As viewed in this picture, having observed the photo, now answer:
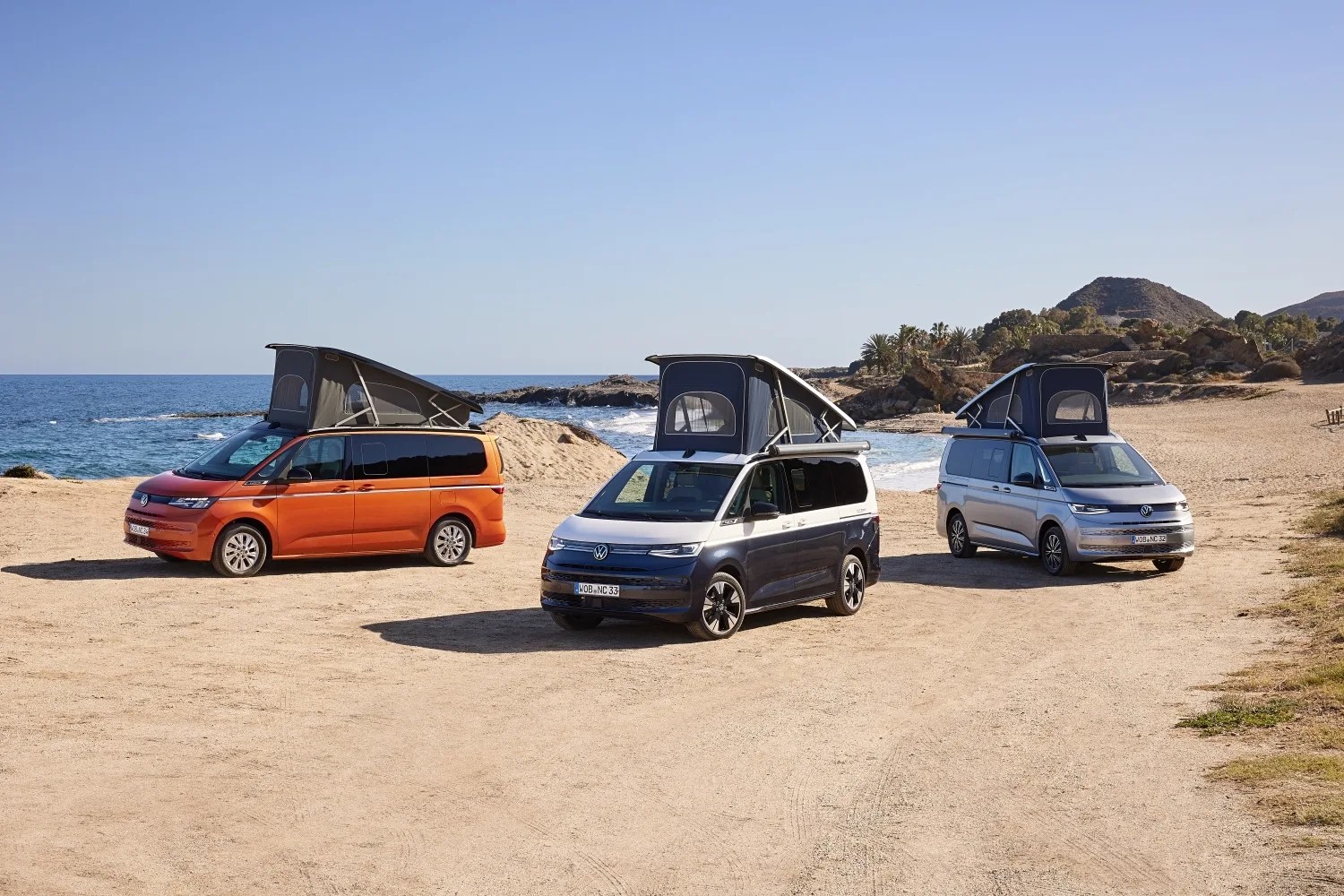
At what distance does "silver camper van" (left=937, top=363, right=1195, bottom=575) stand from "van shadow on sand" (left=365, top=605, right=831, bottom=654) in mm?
5344

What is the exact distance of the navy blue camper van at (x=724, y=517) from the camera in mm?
12617

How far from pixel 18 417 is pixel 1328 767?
118 metres

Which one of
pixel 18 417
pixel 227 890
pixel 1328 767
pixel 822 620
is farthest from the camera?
pixel 18 417

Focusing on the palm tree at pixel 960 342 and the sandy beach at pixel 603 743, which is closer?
the sandy beach at pixel 603 743

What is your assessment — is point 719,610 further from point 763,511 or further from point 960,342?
point 960,342

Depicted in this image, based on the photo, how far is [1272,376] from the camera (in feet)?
319

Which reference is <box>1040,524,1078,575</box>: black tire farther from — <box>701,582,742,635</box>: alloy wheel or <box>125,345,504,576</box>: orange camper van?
<box>125,345,504,576</box>: orange camper van

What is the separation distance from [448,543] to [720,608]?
656 centimetres

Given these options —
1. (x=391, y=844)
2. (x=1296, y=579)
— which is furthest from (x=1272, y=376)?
(x=391, y=844)

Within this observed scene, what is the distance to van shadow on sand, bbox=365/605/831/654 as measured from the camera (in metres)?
12.7

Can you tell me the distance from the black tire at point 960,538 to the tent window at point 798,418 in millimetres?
6253

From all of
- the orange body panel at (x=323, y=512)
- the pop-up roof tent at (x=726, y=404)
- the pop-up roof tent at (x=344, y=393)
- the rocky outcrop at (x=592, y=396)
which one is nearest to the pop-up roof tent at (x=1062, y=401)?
the pop-up roof tent at (x=726, y=404)

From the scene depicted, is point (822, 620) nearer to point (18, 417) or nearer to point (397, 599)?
point (397, 599)

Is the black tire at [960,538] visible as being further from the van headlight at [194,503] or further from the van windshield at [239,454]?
the van headlight at [194,503]
